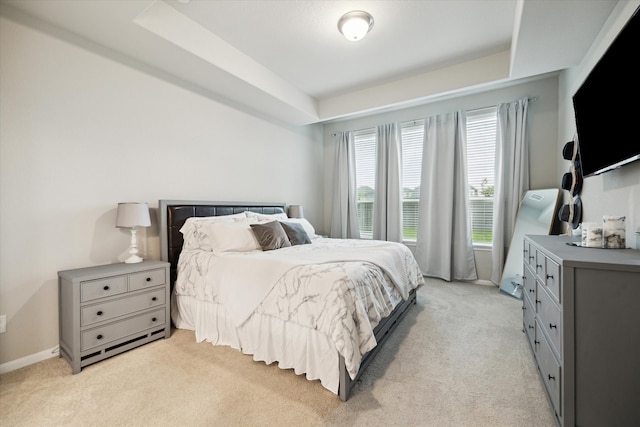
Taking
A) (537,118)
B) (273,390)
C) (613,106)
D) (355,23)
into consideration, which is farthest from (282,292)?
(537,118)

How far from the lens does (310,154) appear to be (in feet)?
17.0

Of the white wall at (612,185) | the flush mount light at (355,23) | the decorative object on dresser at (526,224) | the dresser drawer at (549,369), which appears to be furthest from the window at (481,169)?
the dresser drawer at (549,369)

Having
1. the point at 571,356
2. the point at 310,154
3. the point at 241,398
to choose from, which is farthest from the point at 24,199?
the point at 310,154

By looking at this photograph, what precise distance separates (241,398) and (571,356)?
1.72 meters

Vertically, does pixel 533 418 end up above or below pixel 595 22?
below

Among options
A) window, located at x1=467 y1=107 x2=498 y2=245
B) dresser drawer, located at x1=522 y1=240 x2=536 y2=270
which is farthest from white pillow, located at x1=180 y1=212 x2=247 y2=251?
window, located at x1=467 y1=107 x2=498 y2=245

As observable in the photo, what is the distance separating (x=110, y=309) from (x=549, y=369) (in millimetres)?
2931

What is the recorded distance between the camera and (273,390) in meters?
1.72

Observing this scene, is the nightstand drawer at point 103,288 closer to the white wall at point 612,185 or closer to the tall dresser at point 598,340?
the tall dresser at point 598,340

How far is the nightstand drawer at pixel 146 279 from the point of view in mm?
2244

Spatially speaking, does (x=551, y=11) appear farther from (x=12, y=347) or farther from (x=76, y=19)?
(x=12, y=347)

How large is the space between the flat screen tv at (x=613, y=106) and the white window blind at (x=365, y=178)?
10.1 ft

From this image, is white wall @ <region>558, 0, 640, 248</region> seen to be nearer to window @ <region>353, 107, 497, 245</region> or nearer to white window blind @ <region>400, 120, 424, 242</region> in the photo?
window @ <region>353, 107, 497, 245</region>

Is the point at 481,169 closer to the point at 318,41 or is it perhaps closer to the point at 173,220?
the point at 318,41
